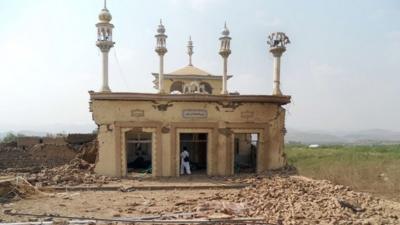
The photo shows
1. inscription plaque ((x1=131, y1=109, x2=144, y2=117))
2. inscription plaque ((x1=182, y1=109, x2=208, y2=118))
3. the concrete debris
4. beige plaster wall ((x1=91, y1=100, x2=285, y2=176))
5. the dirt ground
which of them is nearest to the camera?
the dirt ground

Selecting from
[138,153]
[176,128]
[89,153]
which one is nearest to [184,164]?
[176,128]

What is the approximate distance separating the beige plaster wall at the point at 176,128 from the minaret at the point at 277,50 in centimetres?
113

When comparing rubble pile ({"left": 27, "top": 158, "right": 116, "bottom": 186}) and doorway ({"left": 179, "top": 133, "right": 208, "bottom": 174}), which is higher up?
doorway ({"left": 179, "top": 133, "right": 208, "bottom": 174})

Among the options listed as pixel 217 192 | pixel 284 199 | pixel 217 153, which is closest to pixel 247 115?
pixel 217 153

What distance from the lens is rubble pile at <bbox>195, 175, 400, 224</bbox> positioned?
31.5 ft

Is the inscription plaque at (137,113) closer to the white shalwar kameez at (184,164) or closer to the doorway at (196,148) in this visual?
the white shalwar kameez at (184,164)

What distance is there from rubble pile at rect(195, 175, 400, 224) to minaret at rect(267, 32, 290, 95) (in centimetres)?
530

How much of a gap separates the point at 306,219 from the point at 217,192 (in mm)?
4046

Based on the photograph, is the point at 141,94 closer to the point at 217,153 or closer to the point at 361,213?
the point at 217,153

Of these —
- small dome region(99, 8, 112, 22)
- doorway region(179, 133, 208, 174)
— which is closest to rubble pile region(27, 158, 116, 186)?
doorway region(179, 133, 208, 174)

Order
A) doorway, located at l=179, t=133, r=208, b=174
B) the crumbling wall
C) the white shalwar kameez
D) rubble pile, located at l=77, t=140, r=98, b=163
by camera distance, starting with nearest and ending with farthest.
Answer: the white shalwar kameez → rubble pile, located at l=77, t=140, r=98, b=163 → doorway, located at l=179, t=133, r=208, b=174 → the crumbling wall

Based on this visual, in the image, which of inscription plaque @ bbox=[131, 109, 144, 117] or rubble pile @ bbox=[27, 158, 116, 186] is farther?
inscription plaque @ bbox=[131, 109, 144, 117]

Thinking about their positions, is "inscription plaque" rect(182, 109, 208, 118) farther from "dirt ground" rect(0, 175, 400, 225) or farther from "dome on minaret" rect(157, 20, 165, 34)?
"dome on minaret" rect(157, 20, 165, 34)

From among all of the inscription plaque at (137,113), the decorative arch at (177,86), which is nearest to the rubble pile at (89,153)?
the inscription plaque at (137,113)
